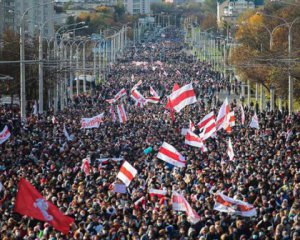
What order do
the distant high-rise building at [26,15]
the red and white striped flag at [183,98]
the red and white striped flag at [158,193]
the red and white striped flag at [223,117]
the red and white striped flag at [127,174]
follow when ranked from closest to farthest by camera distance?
the red and white striped flag at [158,193]
the red and white striped flag at [127,174]
the red and white striped flag at [223,117]
the red and white striped flag at [183,98]
the distant high-rise building at [26,15]

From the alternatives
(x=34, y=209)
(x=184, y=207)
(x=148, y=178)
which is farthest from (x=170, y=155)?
(x=34, y=209)

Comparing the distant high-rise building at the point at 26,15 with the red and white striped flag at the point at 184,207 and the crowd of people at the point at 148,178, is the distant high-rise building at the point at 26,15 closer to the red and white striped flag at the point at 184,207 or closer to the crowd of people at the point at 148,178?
the crowd of people at the point at 148,178

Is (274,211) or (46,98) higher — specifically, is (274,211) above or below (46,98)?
above

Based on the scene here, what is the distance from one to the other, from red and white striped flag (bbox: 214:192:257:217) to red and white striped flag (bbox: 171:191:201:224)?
75 centimetres

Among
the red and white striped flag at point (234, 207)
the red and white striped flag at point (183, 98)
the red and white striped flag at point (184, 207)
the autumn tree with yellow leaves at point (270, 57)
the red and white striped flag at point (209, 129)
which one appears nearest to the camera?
the red and white striped flag at point (184, 207)

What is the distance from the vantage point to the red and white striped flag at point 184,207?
21.3m

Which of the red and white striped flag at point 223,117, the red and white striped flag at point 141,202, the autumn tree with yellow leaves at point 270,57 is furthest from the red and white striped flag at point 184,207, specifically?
the autumn tree with yellow leaves at point 270,57

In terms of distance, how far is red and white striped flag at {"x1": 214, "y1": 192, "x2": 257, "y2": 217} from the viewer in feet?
72.5

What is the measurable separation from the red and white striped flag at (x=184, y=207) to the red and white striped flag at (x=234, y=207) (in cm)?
75

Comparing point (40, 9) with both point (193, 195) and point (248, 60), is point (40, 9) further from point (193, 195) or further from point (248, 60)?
point (193, 195)

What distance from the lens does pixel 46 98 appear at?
73688 mm

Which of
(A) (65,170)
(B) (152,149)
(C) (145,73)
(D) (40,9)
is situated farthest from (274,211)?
(D) (40,9)

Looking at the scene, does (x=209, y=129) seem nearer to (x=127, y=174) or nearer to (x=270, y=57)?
(x=127, y=174)

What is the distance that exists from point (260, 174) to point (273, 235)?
783 cm
